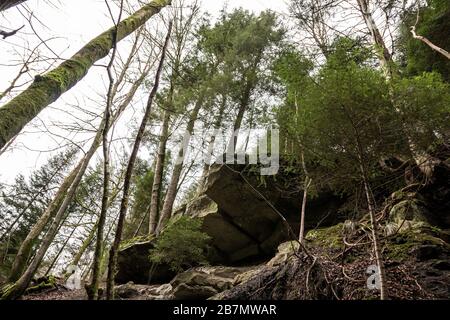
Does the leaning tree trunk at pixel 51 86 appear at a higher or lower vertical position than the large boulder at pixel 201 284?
higher

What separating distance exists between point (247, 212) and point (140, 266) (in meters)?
4.42

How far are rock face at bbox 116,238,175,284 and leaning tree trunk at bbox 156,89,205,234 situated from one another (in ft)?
3.25

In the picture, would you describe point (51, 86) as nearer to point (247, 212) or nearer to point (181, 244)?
point (181, 244)

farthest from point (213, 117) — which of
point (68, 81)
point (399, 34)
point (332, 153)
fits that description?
point (68, 81)

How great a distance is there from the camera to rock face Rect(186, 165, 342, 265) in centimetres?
1009

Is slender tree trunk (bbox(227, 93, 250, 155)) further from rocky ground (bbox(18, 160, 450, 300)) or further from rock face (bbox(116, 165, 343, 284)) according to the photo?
rocky ground (bbox(18, 160, 450, 300))

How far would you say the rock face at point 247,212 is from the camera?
10094 mm

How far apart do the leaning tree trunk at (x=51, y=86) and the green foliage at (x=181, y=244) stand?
246 inches

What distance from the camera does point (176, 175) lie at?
1289 cm

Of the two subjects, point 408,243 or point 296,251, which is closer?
point 408,243

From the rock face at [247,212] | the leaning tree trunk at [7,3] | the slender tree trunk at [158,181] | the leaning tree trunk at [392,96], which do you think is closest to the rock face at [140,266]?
the slender tree trunk at [158,181]

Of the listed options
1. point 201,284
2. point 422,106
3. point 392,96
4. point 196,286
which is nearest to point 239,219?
point 201,284

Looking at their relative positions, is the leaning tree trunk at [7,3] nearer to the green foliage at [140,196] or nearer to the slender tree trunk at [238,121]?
the slender tree trunk at [238,121]
